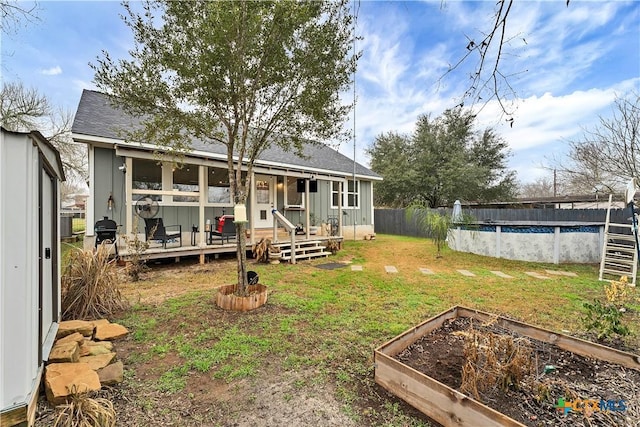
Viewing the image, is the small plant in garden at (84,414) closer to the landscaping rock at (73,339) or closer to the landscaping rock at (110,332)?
the landscaping rock at (73,339)

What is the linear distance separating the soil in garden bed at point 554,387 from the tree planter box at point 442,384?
0.07m

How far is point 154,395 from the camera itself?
2.25m

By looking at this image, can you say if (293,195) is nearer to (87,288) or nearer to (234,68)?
→ (234,68)

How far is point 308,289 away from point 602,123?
36.9ft

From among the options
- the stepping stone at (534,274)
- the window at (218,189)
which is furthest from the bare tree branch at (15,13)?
the stepping stone at (534,274)

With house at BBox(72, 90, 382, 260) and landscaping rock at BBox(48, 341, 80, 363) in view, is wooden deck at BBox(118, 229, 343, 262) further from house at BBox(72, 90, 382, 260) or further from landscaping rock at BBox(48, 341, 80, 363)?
landscaping rock at BBox(48, 341, 80, 363)

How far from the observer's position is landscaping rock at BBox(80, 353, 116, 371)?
240 centimetres

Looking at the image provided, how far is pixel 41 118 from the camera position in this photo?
15289 millimetres

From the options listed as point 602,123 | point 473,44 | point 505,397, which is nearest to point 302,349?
point 505,397

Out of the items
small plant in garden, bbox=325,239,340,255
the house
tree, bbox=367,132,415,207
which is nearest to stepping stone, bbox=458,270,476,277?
small plant in garden, bbox=325,239,340,255

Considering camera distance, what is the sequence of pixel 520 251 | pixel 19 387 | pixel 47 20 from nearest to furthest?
pixel 19 387 → pixel 47 20 → pixel 520 251

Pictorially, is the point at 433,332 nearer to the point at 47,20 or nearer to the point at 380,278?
the point at 380,278

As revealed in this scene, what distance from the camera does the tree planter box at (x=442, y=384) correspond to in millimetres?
1722

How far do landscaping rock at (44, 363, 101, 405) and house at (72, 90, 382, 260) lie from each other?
395 cm
